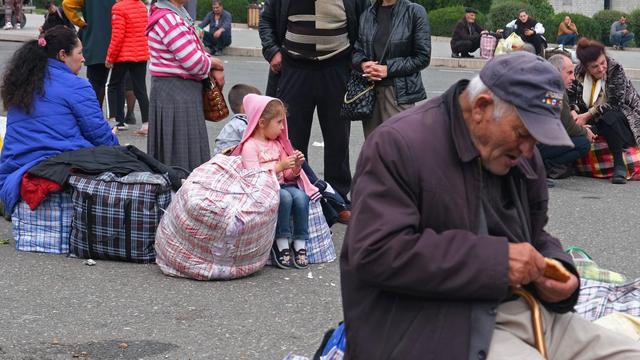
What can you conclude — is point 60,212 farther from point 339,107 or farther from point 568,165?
point 568,165

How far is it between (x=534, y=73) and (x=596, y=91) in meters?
6.76

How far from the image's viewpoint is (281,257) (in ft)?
21.3

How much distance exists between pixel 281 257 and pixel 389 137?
11.3 ft

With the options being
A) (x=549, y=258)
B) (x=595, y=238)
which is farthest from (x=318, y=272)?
(x=549, y=258)

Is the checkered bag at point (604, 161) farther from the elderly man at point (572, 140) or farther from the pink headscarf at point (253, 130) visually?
the pink headscarf at point (253, 130)

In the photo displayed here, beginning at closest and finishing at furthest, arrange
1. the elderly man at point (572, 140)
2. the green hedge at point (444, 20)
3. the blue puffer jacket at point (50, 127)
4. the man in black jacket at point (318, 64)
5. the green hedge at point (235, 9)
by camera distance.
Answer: the blue puffer jacket at point (50, 127)
the man in black jacket at point (318, 64)
the elderly man at point (572, 140)
the green hedge at point (444, 20)
the green hedge at point (235, 9)

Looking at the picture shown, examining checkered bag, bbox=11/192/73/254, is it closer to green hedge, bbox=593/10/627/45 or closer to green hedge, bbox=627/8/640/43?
green hedge, bbox=593/10/627/45

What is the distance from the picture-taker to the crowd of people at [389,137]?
305 cm

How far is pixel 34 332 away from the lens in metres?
5.31

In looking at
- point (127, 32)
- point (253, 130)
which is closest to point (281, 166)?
point (253, 130)

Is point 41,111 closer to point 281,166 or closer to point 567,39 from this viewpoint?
point 281,166

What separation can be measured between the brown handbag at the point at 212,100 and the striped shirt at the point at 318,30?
576 mm

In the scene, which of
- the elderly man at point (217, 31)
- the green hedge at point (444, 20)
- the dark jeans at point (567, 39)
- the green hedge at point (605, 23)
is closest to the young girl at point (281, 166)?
the elderly man at point (217, 31)

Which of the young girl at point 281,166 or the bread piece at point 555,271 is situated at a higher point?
the bread piece at point 555,271
